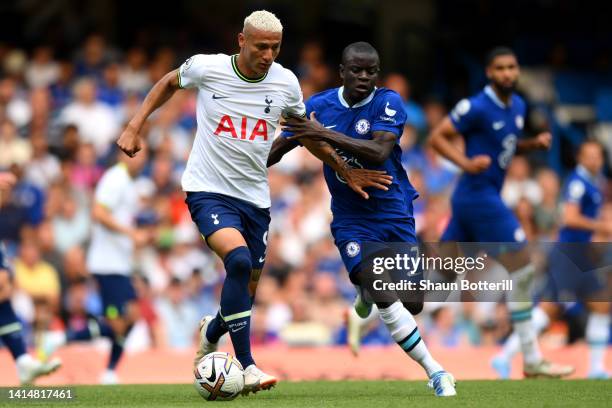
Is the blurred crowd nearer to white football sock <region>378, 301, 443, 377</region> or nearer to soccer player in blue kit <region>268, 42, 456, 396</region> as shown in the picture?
soccer player in blue kit <region>268, 42, 456, 396</region>

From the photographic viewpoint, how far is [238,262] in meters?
8.73

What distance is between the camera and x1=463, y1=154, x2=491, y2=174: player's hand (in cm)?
1143

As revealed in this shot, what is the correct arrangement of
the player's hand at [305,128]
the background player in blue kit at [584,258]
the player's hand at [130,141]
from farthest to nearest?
the background player in blue kit at [584,258]
the player's hand at [305,128]
the player's hand at [130,141]

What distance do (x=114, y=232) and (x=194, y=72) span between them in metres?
3.69

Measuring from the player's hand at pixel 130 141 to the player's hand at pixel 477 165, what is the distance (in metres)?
3.66

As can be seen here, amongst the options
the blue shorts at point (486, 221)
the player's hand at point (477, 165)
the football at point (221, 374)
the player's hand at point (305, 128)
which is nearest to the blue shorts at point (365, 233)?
the player's hand at point (305, 128)

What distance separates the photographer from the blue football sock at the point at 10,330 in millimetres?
11305

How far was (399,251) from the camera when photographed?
946cm

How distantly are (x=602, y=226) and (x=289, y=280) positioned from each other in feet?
14.5

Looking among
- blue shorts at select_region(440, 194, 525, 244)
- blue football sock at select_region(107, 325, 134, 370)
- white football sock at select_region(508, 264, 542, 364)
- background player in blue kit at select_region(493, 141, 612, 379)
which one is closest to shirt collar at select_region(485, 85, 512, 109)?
blue shorts at select_region(440, 194, 525, 244)

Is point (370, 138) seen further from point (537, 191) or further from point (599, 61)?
point (599, 61)

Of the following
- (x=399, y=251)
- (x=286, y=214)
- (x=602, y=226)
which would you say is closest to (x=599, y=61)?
(x=286, y=214)

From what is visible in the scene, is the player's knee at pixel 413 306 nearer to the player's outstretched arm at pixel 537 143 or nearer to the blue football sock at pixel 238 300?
the blue football sock at pixel 238 300

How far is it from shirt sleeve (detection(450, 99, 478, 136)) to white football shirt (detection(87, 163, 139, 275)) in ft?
10.5
